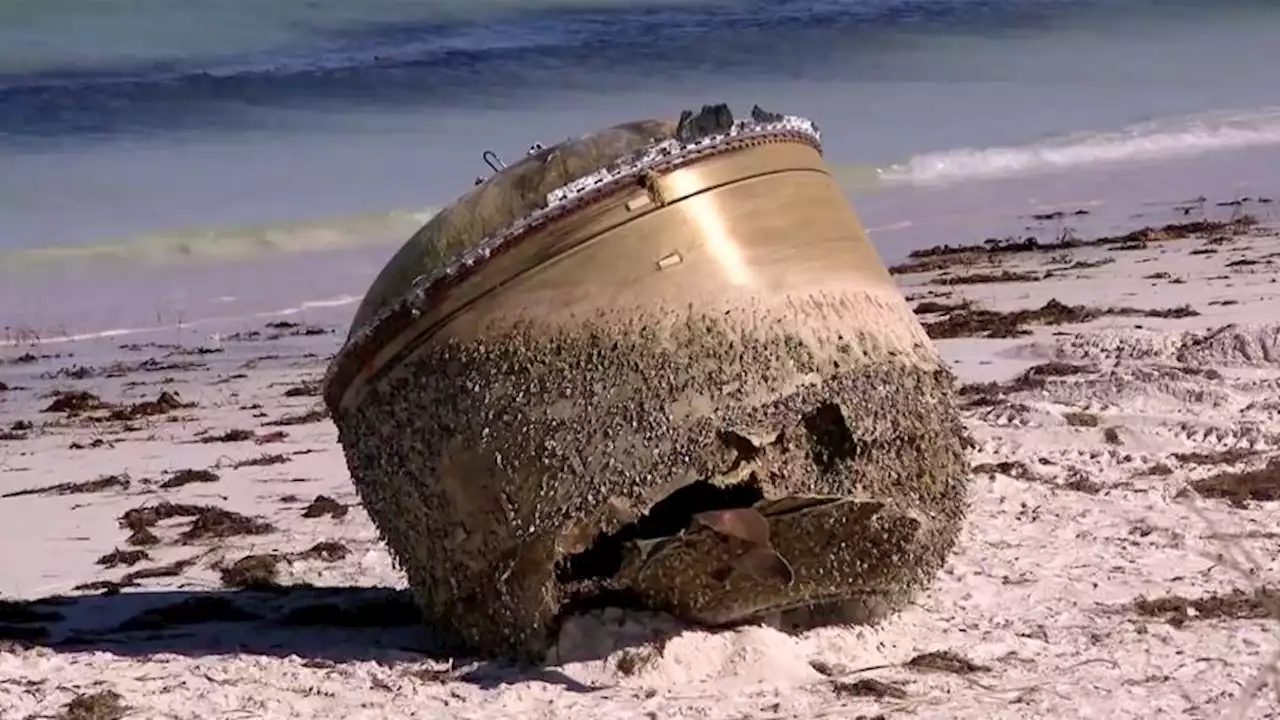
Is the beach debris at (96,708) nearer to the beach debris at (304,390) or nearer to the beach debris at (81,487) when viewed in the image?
the beach debris at (81,487)

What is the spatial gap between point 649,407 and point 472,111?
19.8 meters

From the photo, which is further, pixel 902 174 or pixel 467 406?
pixel 902 174

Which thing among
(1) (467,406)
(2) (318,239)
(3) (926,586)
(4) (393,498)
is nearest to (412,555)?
(4) (393,498)

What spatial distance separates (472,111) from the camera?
23.5 metres

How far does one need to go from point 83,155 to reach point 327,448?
13712mm

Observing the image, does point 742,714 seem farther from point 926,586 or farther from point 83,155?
point 83,155

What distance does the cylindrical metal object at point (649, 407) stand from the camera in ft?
13.4

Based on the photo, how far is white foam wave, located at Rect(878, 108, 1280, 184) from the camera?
1706 centimetres

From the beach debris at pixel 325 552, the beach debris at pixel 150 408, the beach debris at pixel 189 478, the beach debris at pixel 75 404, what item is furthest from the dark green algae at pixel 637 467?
the beach debris at pixel 75 404

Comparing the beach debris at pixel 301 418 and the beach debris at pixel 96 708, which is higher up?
the beach debris at pixel 301 418

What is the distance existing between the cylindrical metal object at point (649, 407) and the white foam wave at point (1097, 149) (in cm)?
1254

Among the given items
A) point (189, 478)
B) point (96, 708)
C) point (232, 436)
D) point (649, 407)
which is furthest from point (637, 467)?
point (232, 436)

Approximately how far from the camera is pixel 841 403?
4.25 m

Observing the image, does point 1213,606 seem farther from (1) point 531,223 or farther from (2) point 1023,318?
(2) point 1023,318
